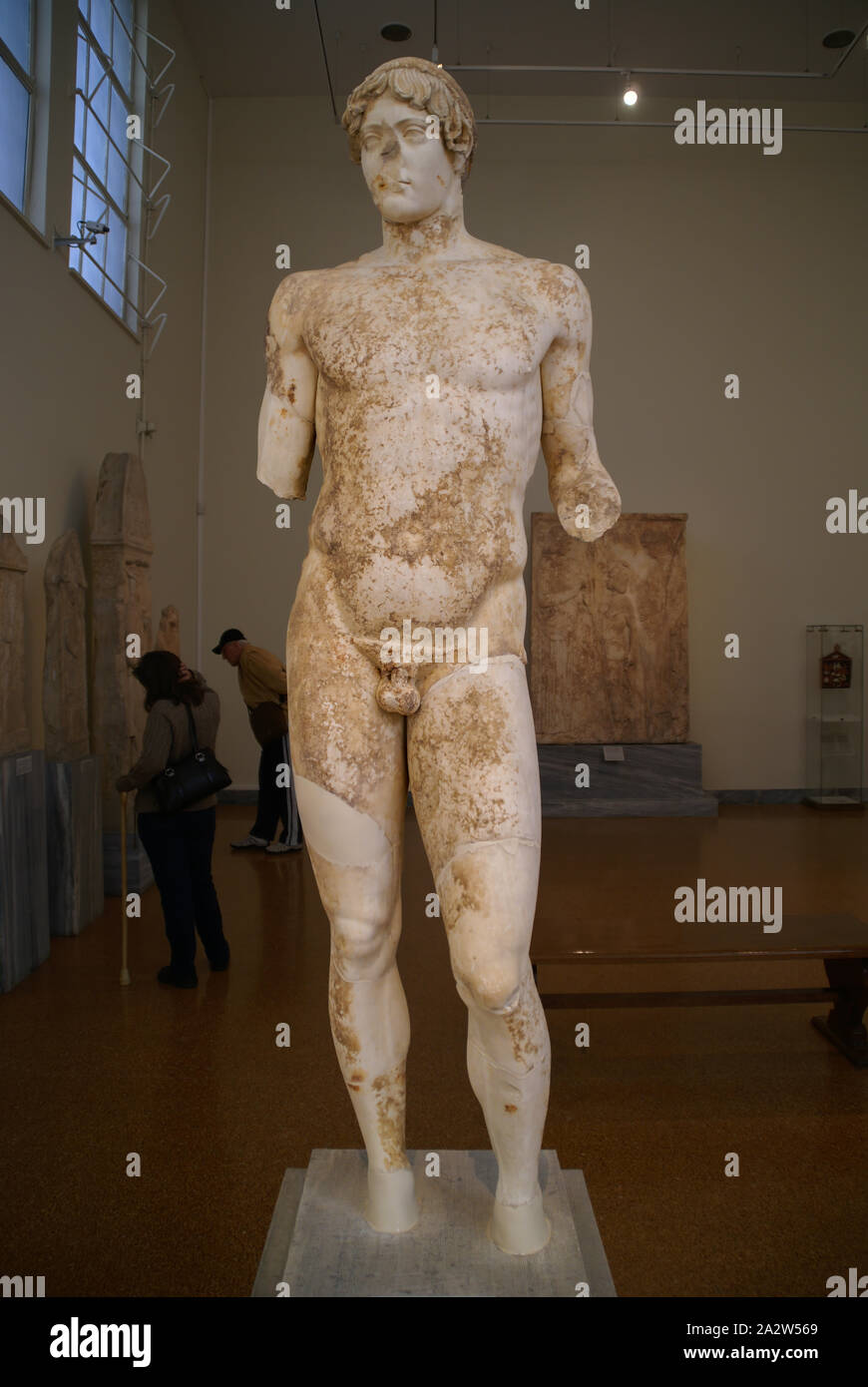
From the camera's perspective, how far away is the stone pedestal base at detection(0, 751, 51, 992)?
4.59 metres

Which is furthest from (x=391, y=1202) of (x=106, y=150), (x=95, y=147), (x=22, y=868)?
(x=106, y=150)

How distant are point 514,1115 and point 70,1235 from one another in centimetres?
139

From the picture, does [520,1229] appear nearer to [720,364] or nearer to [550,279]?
[550,279]

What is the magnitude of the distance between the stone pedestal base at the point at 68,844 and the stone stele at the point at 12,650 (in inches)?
13.7

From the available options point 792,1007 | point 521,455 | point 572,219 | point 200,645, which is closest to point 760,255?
point 572,219

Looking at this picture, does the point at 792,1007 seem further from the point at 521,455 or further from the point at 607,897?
the point at 521,455

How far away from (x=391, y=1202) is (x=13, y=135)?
558 centimetres

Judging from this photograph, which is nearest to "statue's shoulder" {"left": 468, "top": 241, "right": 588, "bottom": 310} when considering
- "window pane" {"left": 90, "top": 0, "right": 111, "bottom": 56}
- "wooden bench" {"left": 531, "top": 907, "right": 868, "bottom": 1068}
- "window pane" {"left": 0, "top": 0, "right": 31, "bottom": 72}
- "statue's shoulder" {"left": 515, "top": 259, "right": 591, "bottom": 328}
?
"statue's shoulder" {"left": 515, "top": 259, "right": 591, "bottom": 328}

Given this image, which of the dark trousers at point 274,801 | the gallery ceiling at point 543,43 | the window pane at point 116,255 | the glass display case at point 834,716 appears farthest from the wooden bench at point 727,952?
the gallery ceiling at point 543,43

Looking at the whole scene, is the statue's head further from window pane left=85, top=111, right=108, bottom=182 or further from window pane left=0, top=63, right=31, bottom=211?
window pane left=85, top=111, right=108, bottom=182

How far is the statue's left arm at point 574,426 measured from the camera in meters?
2.18

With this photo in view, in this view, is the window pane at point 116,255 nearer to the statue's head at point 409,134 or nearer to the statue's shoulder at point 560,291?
the statue's head at point 409,134

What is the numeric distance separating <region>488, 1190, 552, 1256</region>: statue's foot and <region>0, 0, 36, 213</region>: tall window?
17.2 feet

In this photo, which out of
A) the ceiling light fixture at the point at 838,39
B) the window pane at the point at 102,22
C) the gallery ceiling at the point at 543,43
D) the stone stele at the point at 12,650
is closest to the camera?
the stone stele at the point at 12,650
